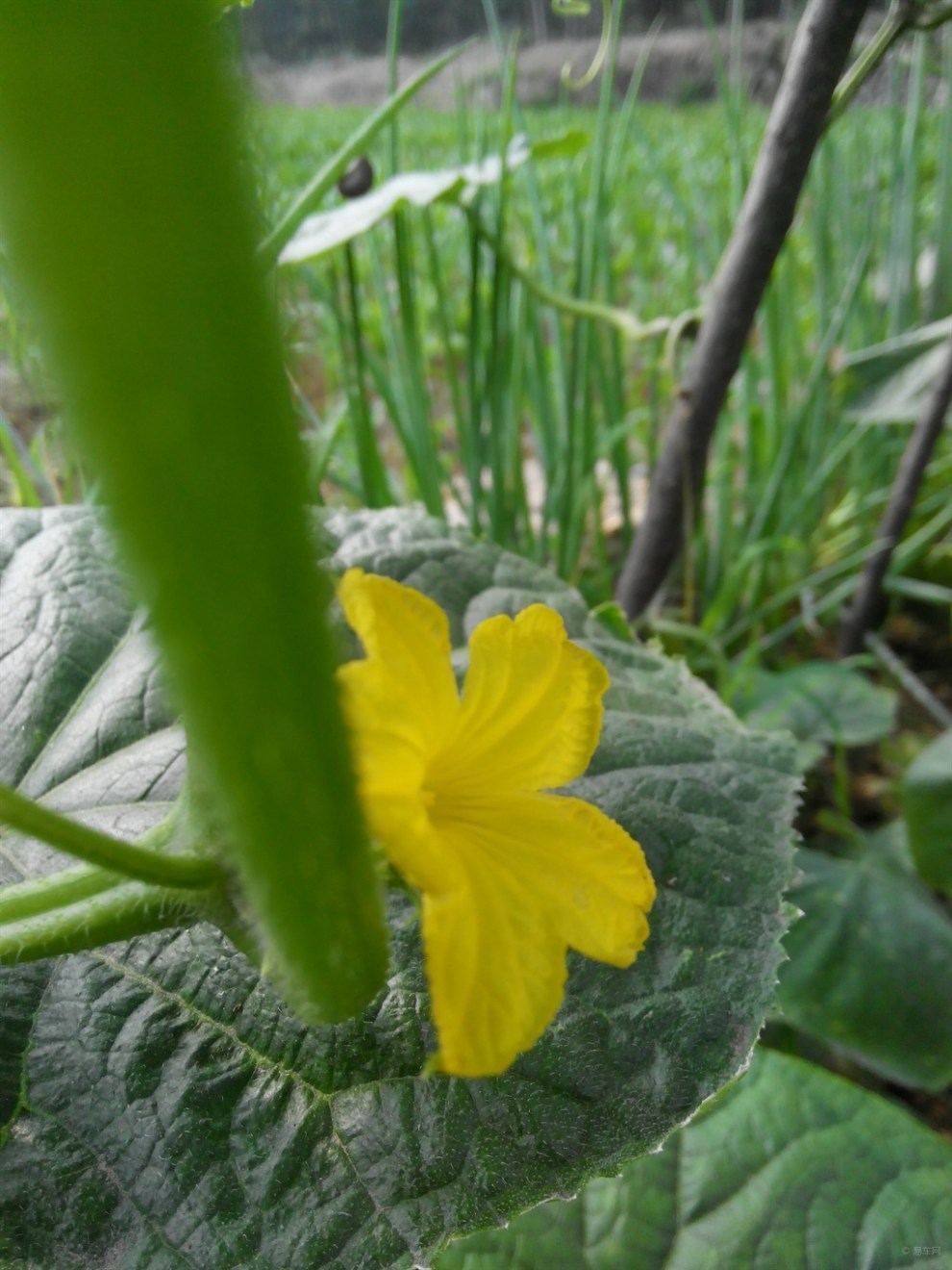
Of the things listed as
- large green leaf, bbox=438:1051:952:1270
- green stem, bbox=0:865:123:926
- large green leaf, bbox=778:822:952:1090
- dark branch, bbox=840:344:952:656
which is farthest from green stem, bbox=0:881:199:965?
dark branch, bbox=840:344:952:656

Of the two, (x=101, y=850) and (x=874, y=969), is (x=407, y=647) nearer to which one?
(x=101, y=850)

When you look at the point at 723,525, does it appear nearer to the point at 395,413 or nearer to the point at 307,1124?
the point at 395,413

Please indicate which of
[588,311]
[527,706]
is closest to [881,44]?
[588,311]

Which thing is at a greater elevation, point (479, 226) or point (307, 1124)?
point (479, 226)

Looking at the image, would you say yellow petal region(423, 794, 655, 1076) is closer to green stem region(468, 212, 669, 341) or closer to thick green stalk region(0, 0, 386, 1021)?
thick green stalk region(0, 0, 386, 1021)

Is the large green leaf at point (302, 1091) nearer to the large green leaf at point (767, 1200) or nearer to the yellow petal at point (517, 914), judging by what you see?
the yellow petal at point (517, 914)

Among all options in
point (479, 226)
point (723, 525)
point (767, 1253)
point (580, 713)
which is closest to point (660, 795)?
point (580, 713)

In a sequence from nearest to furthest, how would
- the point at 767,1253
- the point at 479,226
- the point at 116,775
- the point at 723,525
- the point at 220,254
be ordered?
the point at 220,254 < the point at 116,775 < the point at 767,1253 < the point at 479,226 < the point at 723,525
